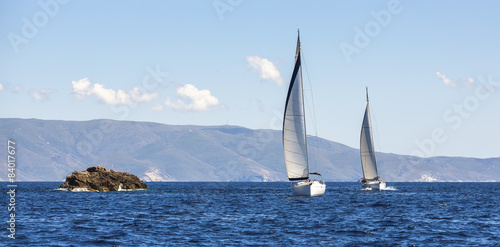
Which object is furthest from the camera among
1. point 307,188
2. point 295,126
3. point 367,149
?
point 367,149

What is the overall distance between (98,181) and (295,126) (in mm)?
62041

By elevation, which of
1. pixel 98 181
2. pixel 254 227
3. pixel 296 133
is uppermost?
pixel 296 133

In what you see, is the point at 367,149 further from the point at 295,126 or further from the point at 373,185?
the point at 295,126

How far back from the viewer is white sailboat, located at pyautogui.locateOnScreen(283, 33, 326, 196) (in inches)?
2963

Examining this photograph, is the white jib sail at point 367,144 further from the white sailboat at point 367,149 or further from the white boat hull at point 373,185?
the white boat hull at point 373,185

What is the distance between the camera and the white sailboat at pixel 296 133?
247 feet

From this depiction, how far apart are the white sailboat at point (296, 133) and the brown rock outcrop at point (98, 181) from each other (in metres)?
58.4

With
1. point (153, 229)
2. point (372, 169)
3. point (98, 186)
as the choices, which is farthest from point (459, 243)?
point (98, 186)

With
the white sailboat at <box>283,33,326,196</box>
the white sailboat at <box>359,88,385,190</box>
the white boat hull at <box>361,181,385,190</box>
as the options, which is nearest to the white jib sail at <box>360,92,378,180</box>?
the white sailboat at <box>359,88,385,190</box>

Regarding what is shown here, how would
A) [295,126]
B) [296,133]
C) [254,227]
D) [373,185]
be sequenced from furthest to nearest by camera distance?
1. [373,185]
2. [296,133]
3. [295,126]
4. [254,227]

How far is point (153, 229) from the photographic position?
4672 cm

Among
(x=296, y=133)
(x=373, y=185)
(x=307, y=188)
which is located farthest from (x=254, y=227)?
(x=373, y=185)

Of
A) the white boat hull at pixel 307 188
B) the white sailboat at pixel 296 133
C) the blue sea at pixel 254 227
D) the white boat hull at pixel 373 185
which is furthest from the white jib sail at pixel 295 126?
the white boat hull at pixel 373 185

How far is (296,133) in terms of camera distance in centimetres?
7556
